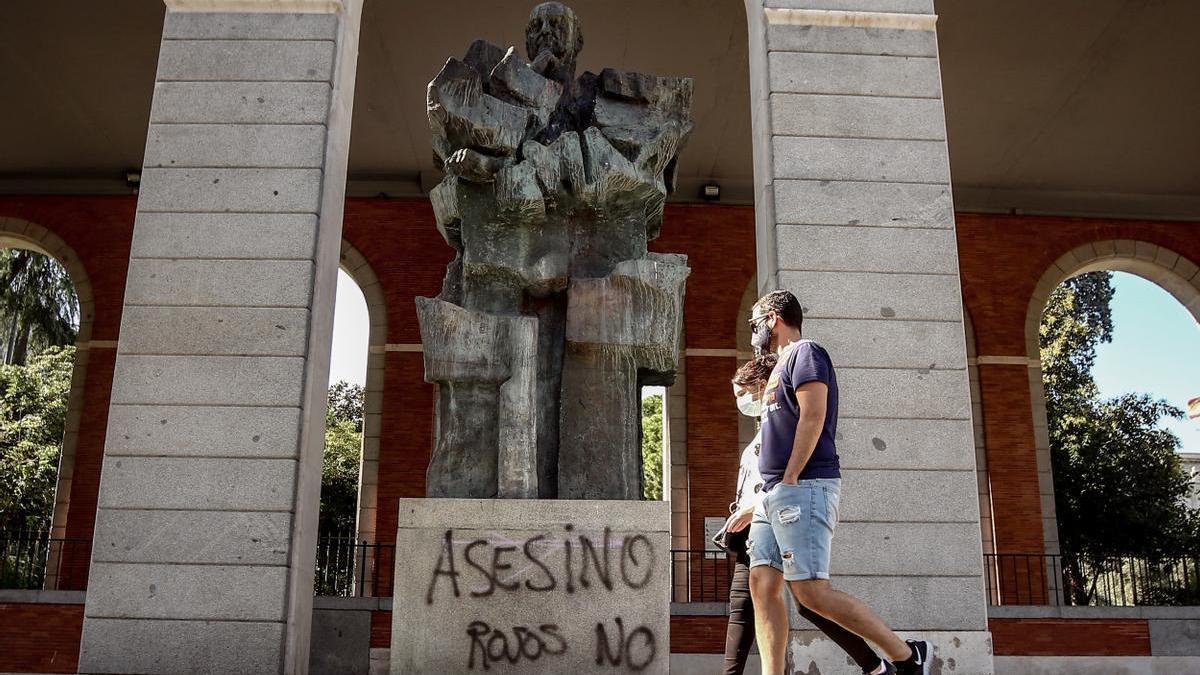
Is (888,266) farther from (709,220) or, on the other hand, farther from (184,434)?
(709,220)

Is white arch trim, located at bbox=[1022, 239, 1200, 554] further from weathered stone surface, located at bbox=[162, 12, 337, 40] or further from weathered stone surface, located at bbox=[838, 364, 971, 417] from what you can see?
weathered stone surface, located at bbox=[162, 12, 337, 40]

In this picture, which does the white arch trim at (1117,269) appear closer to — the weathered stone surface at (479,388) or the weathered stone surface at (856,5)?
the weathered stone surface at (856,5)

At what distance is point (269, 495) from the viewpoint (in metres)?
6.58

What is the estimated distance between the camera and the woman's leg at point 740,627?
4.33 meters

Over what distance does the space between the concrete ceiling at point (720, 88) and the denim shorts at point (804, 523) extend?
363 inches

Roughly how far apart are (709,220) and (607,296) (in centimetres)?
1212

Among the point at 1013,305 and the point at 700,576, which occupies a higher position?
the point at 1013,305

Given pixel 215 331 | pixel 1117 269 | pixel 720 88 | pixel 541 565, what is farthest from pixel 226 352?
pixel 1117 269

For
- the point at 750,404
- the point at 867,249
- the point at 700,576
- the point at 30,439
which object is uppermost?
the point at 30,439

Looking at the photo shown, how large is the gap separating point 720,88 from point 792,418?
1049 centimetres

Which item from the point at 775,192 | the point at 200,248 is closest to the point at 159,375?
the point at 200,248

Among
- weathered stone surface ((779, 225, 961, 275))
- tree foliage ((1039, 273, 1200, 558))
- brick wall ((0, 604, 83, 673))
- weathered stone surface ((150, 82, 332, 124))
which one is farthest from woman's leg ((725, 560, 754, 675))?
tree foliage ((1039, 273, 1200, 558))

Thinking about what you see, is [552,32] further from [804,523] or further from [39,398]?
[39,398]

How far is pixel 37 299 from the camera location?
74.4ft
